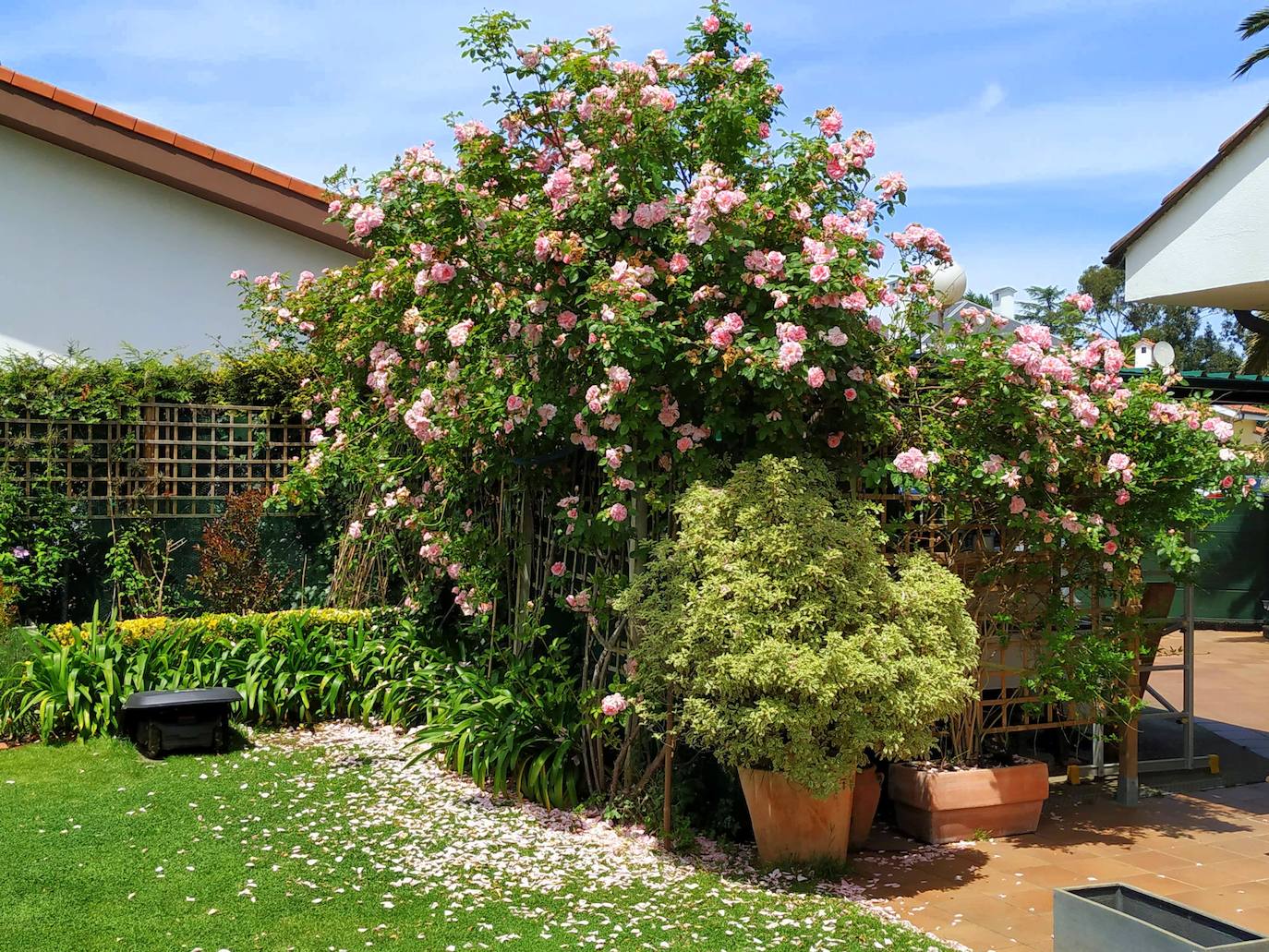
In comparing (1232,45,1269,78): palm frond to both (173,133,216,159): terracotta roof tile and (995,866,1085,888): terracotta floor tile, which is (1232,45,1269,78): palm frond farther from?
(995,866,1085,888): terracotta floor tile

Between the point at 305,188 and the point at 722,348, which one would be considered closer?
the point at 722,348

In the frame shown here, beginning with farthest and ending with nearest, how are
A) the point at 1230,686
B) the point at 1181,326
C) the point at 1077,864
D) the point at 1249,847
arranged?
the point at 1181,326, the point at 1230,686, the point at 1249,847, the point at 1077,864

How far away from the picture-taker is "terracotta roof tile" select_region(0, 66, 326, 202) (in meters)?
10.4

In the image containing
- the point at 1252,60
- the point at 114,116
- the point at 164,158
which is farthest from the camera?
the point at 1252,60

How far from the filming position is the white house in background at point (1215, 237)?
8.02 m

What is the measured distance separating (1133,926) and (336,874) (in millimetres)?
3241

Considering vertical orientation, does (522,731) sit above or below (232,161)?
below

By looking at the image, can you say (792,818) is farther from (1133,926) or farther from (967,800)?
(1133,926)

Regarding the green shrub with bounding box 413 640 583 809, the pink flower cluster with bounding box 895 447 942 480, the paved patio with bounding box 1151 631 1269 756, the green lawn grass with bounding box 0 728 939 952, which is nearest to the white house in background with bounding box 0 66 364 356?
the green lawn grass with bounding box 0 728 939 952

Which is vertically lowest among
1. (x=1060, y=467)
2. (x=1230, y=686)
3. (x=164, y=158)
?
(x=1230, y=686)

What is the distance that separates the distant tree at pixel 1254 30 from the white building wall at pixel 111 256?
14.2m

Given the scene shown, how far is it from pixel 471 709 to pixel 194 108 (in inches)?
326

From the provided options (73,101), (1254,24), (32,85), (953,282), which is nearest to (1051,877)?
(953,282)

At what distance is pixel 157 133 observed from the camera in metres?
10.6
